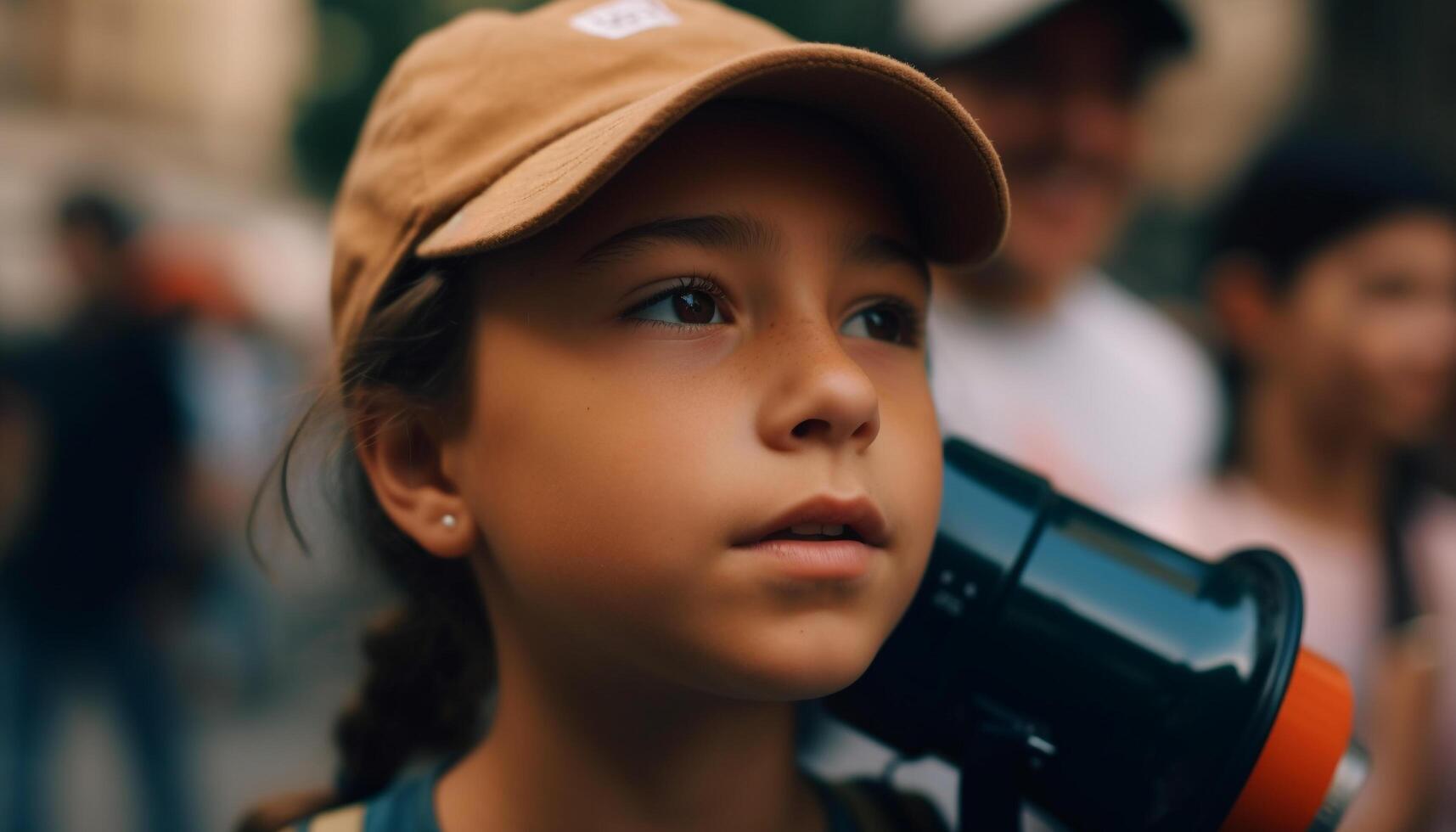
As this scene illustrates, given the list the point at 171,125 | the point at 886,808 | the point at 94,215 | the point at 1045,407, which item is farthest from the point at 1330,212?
the point at 171,125

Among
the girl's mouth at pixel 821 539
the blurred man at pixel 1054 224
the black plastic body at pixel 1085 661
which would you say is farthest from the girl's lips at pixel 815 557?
the blurred man at pixel 1054 224

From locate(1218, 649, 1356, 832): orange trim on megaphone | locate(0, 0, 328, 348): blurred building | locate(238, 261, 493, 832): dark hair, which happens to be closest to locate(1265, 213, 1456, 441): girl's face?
locate(1218, 649, 1356, 832): orange trim on megaphone

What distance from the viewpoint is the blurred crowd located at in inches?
91.4

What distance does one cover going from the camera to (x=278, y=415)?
66.0 inches

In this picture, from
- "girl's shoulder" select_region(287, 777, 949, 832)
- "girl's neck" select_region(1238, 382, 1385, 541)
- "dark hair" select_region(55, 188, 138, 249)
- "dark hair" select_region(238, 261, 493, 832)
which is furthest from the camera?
"dark hair" select_region(55, 188, 138, 249)

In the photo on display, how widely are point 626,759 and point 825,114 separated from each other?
767mm

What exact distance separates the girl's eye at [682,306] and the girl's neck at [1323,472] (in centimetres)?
166

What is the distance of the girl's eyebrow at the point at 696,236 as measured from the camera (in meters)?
1.24

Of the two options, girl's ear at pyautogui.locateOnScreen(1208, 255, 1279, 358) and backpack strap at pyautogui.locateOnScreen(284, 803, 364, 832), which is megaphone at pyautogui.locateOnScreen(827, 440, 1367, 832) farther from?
girl's ear at pyautogui.locateOnScreen(1208, 255, 1279, 358)

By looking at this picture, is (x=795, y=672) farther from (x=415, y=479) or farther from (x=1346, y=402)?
(x=1346, y=402)

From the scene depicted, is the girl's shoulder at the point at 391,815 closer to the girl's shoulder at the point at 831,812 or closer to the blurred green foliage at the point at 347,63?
the girl's shoulder at the point at 831,812

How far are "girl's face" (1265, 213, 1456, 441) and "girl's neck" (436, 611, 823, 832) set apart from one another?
1477mm

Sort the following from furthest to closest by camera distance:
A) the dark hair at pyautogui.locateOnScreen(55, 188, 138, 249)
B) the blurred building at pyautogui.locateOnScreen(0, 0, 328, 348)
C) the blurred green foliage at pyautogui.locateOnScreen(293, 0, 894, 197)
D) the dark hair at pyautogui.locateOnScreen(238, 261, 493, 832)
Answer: the blurred building at pyautogui.locateOnScreen(0, 0, 328, 348), the blurred green foliage at pyautogui.locateOnScreen(293, 0, 894, 197), the dark hair at pyautogui.locateOnScreen(55, 188, 138, 249), the dark hair at pyautogui.locateOnScreen(238, 261, 493, 832)

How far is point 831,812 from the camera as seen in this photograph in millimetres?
1560
